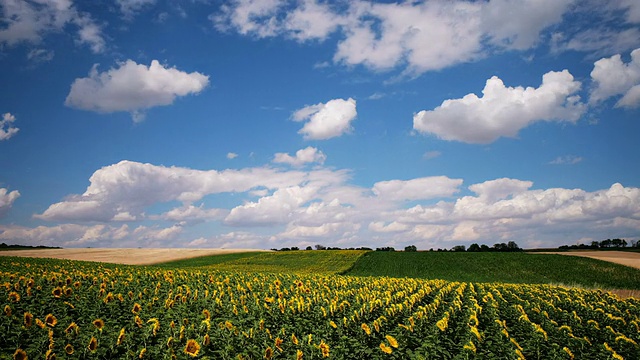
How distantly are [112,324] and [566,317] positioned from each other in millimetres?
15225

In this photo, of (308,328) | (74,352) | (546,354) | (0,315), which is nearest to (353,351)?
(308,328)

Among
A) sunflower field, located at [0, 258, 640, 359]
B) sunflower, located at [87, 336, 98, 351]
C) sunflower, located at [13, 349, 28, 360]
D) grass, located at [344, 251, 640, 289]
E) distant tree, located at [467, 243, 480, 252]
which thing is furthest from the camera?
distant tree, located at [467, 243, 480, 252]

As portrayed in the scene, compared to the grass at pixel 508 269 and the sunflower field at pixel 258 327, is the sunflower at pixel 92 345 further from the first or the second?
the grass at pixel 508 269

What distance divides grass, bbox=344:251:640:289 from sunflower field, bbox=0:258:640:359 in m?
27.4

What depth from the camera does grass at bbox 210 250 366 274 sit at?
44500mm

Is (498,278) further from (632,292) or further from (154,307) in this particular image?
(154,307)

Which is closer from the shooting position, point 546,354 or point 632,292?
point 546,354

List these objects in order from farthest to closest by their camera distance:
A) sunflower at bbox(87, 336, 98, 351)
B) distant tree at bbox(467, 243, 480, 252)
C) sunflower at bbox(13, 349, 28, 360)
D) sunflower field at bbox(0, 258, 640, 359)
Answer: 1. distant tree at bbox(467, 243, 480, 252)
2. sunflower field at bbox(0, 258, 640, 359)
3. sunflower at bbox(87, 336, 98, 351)
4. sunflower at bbox(13, 349, 28, 360)

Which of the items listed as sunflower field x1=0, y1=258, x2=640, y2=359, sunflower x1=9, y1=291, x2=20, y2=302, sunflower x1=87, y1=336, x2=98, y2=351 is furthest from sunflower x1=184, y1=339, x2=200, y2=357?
sunflower x1=9, y1=291, x2=20, y2=302

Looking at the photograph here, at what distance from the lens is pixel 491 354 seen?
9.31m

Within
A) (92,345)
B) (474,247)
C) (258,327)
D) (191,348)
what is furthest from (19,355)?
(474,247)

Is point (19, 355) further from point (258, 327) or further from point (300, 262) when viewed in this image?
point (300, 262)

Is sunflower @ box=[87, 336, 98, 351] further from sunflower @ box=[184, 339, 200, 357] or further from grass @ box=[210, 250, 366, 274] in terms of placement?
grass @ box=[210, 250, 366, 274]

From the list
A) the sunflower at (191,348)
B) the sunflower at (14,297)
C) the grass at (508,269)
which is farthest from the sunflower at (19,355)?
the grass at (508,269)
